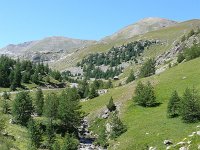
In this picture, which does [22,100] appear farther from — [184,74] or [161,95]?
[184,74]

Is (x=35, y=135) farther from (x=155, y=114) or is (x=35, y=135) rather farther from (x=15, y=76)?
(x=15, y=76)

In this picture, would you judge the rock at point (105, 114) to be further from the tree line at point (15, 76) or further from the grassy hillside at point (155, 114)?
the tree line at point (15, 76)

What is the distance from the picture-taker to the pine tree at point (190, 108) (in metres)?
72.9

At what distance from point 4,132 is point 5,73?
8246cm

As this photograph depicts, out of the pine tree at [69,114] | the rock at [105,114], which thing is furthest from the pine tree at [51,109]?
the rock at [105,114]

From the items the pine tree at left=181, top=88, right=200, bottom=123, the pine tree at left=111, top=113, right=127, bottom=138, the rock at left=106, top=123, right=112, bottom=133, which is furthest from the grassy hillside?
the rock at left=106, top=123, right=112, bottom=133

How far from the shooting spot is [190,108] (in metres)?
73.8

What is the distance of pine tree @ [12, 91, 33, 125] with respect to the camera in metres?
86.3

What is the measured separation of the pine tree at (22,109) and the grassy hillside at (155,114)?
18567mm

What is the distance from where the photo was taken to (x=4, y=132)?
76000mm

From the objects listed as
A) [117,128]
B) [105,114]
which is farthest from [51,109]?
[117,128]

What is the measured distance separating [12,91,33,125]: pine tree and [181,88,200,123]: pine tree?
36.6 m

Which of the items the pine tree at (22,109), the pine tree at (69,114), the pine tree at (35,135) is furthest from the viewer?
the pine tree at (69,114)

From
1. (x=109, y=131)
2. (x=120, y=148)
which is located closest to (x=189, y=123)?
(x=120, y=148)
